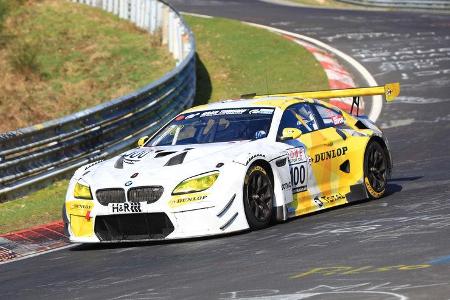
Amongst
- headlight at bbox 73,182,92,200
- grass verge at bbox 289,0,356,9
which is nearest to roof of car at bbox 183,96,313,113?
headlight at bbox 73,182,92,200

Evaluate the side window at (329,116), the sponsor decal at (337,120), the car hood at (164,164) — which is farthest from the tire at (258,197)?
the sponsor decal at (337,120)

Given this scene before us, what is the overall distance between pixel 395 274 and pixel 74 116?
28.1 feet

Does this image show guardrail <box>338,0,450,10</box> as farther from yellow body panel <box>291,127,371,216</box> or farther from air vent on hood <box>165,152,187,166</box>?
air vent on hood <box>165,152,187,166</box>

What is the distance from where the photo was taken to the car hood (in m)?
10.3

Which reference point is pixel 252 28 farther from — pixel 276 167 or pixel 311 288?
pixel 311 288

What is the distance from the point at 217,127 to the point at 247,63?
13829 mm

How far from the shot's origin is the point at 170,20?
1003 inches

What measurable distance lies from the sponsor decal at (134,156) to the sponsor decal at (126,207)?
1.90 feet

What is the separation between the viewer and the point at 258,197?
10531 mm

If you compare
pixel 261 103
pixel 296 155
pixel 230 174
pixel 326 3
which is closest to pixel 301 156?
pixel 296 155

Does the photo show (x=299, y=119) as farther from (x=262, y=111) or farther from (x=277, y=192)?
(x=277, y=192)

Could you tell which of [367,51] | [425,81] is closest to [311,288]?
[425,81]

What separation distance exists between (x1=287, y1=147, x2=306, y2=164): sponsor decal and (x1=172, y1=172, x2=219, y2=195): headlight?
119cm

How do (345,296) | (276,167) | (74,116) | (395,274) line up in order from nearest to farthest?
(345,296) < (395,274) < (276,167) < (74,116)
